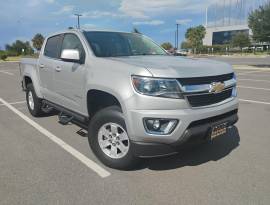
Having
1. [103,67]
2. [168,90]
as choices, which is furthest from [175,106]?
[103,67]

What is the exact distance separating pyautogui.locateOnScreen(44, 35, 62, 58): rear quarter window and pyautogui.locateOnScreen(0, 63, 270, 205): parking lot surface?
57.9 inches

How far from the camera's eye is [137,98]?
3.57m

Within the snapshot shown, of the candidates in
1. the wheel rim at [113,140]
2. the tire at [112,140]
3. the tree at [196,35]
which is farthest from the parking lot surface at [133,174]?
the tree at [196,35]

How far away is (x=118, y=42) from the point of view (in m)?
5.12

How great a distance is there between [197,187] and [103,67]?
1.93 m

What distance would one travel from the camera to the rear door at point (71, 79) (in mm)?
4628

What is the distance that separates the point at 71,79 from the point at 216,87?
2.24m

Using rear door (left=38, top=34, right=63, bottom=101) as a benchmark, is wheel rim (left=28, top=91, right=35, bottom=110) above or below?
below

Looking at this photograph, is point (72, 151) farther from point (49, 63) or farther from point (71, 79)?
point (49, 63)

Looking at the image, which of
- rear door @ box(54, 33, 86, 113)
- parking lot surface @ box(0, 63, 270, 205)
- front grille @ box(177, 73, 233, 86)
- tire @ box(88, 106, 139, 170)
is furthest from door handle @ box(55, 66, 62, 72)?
front grille @ box(177, 73, 233, 86)

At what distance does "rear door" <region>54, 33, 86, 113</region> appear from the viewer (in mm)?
4628

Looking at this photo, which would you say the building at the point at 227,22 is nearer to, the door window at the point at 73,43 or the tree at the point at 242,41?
the tree at the point at 242,41

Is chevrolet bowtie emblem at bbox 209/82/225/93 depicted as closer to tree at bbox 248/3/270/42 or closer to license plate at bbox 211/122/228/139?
license plate at bbox 211/122/228/139

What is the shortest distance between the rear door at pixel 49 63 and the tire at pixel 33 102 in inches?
23.7
